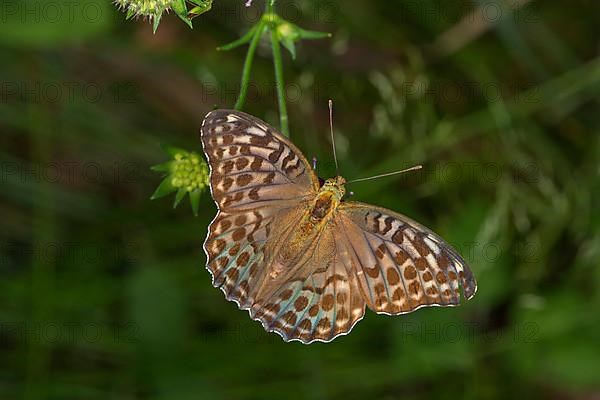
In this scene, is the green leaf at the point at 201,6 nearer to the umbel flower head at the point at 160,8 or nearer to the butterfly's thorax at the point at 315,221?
the umbel flower head at the point at 160,8

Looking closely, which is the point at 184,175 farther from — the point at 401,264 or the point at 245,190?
the point at 401,264

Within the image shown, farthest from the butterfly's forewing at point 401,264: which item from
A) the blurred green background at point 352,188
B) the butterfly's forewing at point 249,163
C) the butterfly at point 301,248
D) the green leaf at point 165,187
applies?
the blurred green background at point 352,188

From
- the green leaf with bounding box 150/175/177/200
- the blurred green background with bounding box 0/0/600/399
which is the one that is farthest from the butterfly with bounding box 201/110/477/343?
the blurred green background with bounding box 0/0/600/399

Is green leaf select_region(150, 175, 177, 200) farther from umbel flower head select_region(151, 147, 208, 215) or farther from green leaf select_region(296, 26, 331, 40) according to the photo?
green leaf select_region(296, 26, 331, 40)

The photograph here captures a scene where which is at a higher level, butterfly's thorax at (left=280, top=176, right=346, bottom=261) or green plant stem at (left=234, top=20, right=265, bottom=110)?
green plant stem at (left=234, top=20, right=265, bottom=110)

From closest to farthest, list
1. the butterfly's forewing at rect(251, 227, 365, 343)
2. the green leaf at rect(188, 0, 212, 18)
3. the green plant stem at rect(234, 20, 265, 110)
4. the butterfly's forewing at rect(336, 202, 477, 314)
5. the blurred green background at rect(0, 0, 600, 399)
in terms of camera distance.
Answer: the green leaf at rect(188, 0, 212, 18), the butterfly's forewing at rect(336, 202, 477, 314), the butterfly's forewing at rect(251, 227, 365, 343), the green plant stem at rect(234, 20, 265, 110), the blurred green background at rect(0, 0, 600, 399)

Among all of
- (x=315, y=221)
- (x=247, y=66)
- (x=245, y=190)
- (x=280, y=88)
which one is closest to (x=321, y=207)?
(x=315, y=221)

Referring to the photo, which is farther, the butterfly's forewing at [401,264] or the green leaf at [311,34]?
the green leaf at [311,34]
